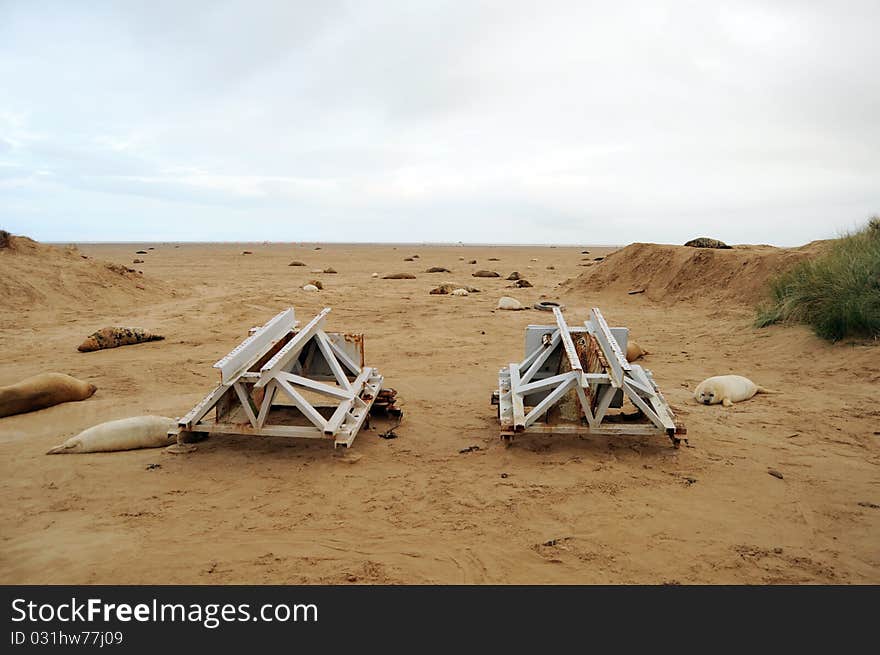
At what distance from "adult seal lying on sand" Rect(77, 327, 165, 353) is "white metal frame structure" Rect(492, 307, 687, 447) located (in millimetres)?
6560

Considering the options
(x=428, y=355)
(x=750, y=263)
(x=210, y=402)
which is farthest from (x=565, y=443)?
(x=750, y=263)

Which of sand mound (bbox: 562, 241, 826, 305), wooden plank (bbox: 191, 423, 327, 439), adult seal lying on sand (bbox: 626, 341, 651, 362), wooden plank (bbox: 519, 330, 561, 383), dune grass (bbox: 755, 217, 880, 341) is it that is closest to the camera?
wooden plank (bbox: 191, 423, 327, 439)

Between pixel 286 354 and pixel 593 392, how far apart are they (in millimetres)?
2634

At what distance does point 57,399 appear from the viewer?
618cm

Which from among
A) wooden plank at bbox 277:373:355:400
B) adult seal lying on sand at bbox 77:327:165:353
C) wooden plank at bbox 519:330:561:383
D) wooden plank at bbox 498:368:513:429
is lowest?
adult seal lying on sand at bbox 77:327:165:353

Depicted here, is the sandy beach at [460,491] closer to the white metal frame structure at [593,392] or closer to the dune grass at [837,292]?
the white metal frame structure at [593,392]

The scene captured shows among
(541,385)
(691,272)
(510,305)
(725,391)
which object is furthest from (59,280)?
(691,272)

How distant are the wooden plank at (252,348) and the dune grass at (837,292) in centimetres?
700

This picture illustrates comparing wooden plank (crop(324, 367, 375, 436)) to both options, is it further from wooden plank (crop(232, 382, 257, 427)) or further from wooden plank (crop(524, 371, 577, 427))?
wooden plank (crop(524, 371, 577, 427))

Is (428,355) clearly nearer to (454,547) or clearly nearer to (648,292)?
(454,547)

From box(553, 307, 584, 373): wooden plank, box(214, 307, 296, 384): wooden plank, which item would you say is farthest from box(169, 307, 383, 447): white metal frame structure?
box(553, 307, 584, 373): wooden plank

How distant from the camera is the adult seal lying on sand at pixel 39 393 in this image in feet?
19.1

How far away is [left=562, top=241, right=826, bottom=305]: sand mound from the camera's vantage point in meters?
12.3

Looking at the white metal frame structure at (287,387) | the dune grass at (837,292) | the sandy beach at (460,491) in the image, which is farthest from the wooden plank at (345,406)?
the dune grass at (837,292)
